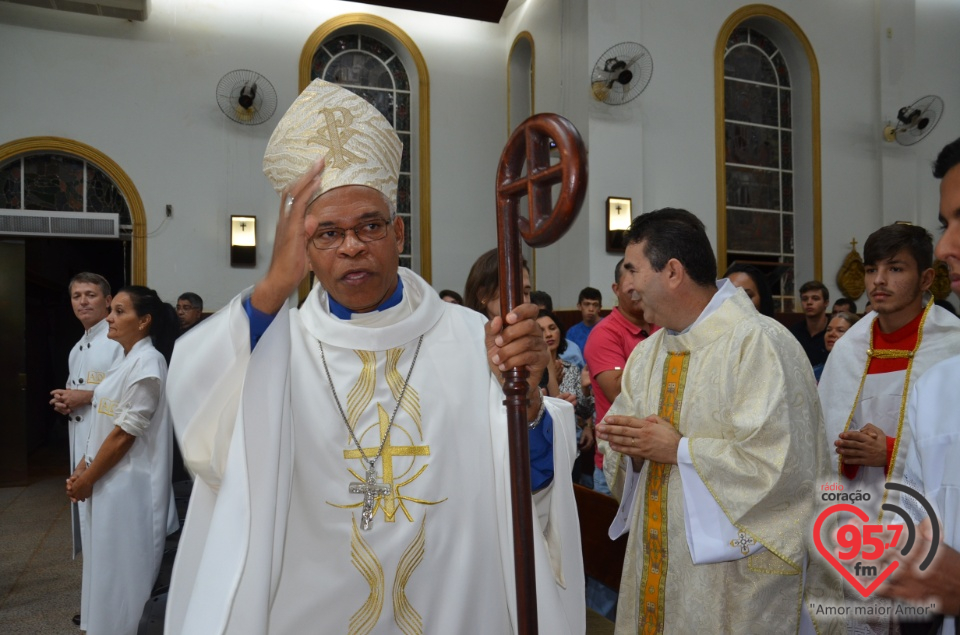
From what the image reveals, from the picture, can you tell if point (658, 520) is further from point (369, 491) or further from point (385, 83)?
point (385, 83)

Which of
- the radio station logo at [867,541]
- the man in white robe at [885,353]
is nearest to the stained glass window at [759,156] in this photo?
the man in white robe at [885,353]

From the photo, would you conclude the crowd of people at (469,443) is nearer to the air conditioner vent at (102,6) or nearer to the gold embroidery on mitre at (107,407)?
the gold embroidery on mitre at (107,407)

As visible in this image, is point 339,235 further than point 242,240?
No

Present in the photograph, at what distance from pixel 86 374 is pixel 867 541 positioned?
4.60 meters

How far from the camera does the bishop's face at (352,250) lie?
1878 millimetres

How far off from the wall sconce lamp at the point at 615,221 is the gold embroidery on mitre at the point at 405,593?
7.83 metres

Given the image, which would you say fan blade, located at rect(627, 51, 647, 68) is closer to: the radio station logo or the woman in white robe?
the woman in white robe

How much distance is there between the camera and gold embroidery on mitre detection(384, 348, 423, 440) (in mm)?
1928

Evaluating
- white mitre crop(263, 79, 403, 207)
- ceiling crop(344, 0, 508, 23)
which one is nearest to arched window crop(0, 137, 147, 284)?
ceiling crop(344, 0, 508, 23)

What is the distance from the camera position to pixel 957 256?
1492 mm

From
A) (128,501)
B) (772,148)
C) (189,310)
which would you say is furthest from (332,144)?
(772,148)

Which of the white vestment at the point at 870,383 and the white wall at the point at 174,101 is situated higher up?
the white wall at the point at 174,101

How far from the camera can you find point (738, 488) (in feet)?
7.22

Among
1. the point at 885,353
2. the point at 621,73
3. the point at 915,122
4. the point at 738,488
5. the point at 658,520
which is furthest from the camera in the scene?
the point at 915,122
